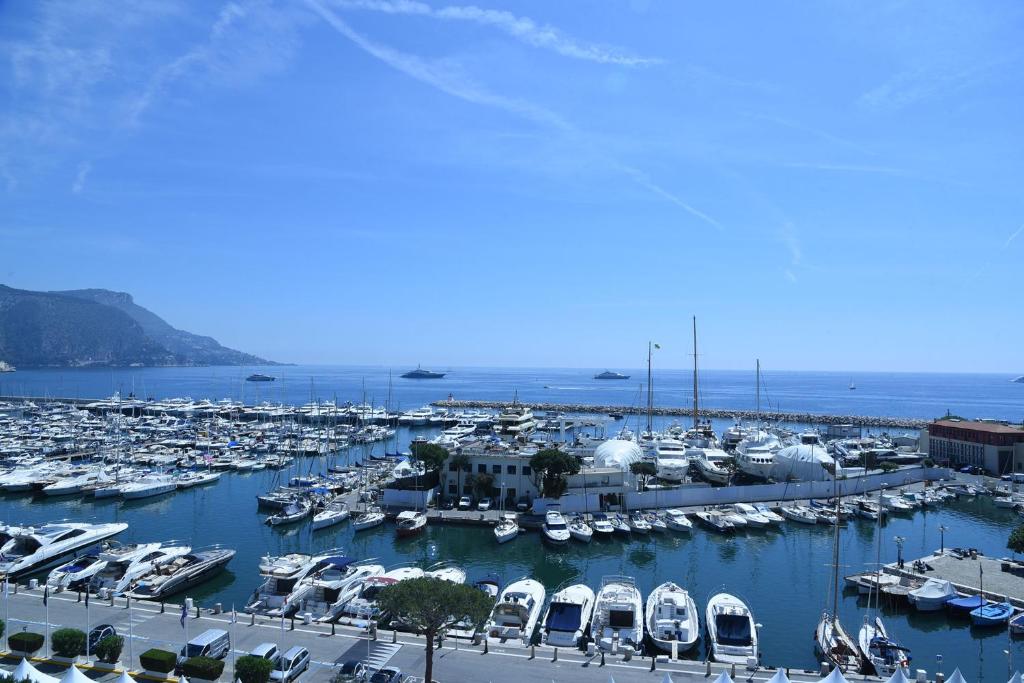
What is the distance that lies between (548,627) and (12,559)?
2573 centimetres

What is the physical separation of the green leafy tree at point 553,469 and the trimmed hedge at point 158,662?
2553 cm

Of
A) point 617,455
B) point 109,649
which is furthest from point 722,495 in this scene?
point 109,649

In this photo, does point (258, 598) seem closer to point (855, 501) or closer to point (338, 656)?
point (338, 656)

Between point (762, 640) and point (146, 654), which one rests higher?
point (146, 654)

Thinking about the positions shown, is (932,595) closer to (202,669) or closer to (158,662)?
(202,669)

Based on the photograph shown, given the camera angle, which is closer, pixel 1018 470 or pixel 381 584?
pixel 381 584

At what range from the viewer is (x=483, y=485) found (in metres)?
42.6

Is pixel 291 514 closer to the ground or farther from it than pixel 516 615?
closer to the ground

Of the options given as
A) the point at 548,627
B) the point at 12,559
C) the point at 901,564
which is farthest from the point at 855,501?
the point at 12,559

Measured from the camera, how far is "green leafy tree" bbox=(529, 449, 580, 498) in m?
40.5

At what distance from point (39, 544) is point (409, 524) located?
17947 millimetres

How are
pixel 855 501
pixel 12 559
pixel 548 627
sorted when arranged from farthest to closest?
pixel 855 501, pixel 12 559, pixel 548 627

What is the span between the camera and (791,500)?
4456 centimetres

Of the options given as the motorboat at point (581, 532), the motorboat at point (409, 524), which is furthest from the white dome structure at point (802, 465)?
the motorboat at point (409, 524)
